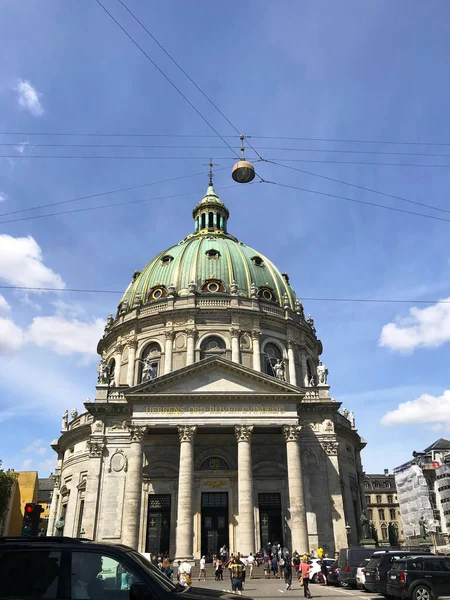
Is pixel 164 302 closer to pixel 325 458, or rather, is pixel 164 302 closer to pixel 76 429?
pixel 76 429

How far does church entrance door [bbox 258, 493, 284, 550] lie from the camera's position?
117 ft

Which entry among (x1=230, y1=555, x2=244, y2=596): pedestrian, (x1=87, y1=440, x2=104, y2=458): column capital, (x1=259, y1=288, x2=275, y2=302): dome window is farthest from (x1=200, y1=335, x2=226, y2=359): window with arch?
(x1=230, y1=555, x2=244, y2=596): pedestrian

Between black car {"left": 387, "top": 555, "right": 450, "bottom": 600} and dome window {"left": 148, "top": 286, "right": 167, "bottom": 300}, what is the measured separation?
36619 mm

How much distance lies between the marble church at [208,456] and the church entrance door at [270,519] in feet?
0.23

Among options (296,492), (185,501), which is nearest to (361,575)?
(296,492)

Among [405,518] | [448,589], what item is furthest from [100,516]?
[405,518]

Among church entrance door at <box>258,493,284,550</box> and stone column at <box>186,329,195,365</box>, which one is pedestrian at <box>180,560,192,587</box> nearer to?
church entrance door at <box>258,493,284,550</box>

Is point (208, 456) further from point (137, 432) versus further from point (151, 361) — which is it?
point (151, 361)

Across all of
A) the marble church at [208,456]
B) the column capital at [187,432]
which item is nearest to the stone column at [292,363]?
the marble church at [208,456]

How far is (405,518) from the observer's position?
299 feet

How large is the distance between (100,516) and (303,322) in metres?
26.9

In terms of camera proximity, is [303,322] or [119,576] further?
[303,322]

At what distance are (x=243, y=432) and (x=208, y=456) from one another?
500cm

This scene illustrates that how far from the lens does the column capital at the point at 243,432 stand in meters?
34.2
